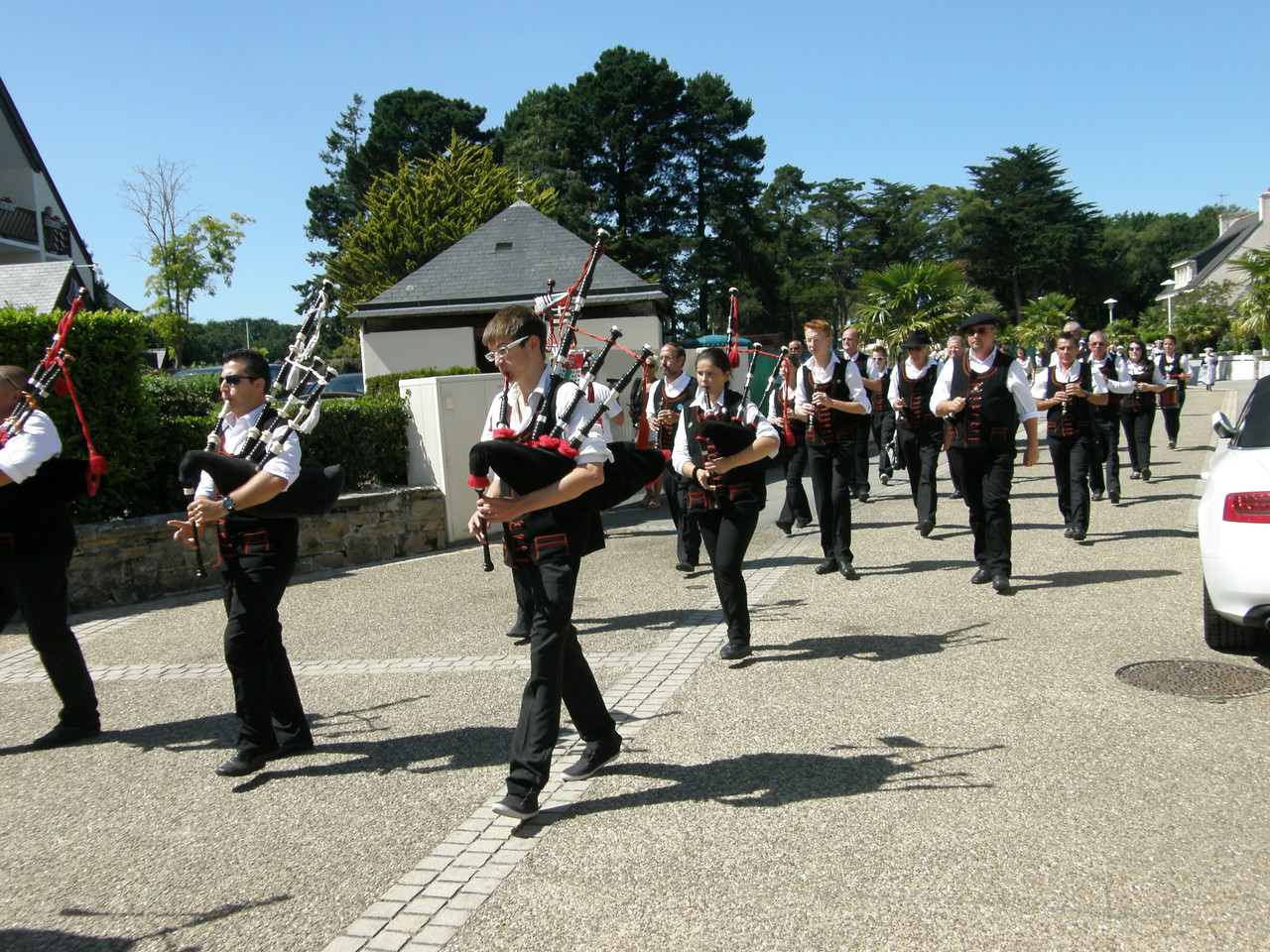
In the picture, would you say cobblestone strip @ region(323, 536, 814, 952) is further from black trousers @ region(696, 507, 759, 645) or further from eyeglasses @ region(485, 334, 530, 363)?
eyeglasses @ region(485, 334, 530, 363)

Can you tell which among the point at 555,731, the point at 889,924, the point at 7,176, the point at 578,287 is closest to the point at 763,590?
the point at 578,287

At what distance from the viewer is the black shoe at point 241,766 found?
462cm

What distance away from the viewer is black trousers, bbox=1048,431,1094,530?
31.6 ft

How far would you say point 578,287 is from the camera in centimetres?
512

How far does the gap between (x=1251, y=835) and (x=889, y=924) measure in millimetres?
1400

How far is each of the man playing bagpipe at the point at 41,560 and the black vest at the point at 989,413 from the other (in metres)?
5.93

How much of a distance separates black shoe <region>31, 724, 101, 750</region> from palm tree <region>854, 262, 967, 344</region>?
1962 centimetres

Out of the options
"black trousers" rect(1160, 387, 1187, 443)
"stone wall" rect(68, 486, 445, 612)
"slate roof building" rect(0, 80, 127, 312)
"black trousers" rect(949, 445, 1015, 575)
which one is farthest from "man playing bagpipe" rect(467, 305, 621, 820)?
"slate roof building" rect(0, 80, 127, 312)

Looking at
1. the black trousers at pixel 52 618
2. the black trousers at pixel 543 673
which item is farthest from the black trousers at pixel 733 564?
the black trousers at pixel 52 618

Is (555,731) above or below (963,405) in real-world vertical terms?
below

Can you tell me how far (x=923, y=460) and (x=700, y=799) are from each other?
23.4 ft

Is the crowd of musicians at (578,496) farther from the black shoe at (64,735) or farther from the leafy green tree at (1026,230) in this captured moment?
the leafy green tree at (1026,230)

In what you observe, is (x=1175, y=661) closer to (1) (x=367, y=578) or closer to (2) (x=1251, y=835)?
(2) (x=1251, y=835)

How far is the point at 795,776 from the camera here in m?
4.28
